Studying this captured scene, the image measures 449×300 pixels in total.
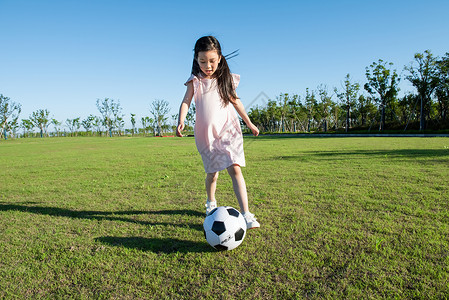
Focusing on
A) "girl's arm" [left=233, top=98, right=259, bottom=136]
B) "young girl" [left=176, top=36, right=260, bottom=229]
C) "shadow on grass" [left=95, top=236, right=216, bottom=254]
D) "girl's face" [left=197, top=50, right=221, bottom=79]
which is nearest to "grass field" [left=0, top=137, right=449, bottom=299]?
"shadow on grass" [left=95, top=236, right=216, bottom=254]

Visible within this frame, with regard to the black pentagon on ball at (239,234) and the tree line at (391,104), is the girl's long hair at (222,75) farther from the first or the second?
the tree line at (391,104)

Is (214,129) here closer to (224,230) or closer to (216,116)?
(216,116)

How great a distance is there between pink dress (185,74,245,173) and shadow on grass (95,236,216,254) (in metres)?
0.85

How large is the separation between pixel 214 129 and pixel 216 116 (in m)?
0.14

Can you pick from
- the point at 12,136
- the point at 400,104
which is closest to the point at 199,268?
the point at 400,104

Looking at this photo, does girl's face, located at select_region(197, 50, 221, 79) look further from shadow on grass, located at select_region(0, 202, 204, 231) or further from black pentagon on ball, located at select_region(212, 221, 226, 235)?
shadow on grass, located at select_region(0, 202, 204, 231)

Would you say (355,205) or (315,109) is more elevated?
(315,109)

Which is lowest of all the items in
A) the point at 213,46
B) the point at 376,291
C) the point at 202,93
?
the point at 376,291

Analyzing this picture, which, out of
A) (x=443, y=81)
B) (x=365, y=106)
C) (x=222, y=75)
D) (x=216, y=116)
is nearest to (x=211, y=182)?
(x=216, y=116)

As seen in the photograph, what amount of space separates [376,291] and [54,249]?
8.72ft

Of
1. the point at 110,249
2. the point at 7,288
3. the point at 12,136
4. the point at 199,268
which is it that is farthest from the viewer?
the point at 12,136

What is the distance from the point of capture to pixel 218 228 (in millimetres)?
2525

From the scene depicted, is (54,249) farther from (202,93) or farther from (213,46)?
(213,46)

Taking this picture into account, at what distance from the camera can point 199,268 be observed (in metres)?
2.21
